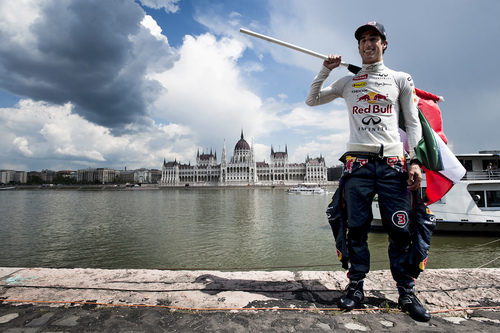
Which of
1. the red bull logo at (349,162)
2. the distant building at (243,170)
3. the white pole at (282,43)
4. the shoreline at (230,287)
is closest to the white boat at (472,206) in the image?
the shoreline at (230,287)

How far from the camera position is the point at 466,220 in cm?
A: 1132

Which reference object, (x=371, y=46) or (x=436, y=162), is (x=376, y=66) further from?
(x=436, y=162)

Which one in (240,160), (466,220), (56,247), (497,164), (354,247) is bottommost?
(56,247)

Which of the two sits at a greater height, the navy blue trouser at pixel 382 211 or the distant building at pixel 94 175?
the distant building at pixel 94 175

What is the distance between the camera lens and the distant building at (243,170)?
381ft

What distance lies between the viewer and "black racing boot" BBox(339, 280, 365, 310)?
222 cm

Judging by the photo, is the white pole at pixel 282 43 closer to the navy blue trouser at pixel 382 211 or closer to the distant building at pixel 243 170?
the navy blue trouser at pixel 382 211

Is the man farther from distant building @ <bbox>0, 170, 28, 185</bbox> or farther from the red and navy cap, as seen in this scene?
distant building @ <bbox>0, 170, 28, 185</bbox>

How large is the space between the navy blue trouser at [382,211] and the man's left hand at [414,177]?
58mm

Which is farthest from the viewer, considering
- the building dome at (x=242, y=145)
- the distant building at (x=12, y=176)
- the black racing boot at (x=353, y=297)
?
the distant building at (x=12, y=176)

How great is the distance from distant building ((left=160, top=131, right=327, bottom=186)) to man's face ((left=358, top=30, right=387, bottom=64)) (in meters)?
107

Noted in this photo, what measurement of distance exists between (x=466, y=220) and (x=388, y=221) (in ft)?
38.7

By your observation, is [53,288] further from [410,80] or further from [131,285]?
[410,80]

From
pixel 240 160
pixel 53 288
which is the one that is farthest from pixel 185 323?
pixel 240 160
